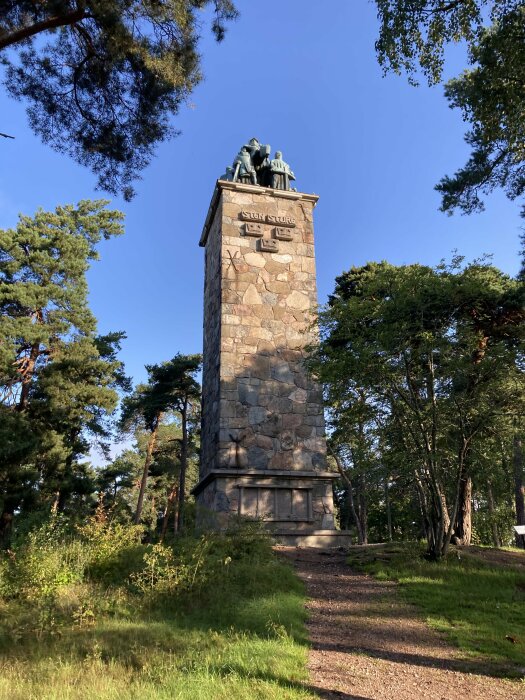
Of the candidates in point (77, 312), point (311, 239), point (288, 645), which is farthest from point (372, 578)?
point (77, 312)

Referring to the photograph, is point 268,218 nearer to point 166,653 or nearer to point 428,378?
point 428,378

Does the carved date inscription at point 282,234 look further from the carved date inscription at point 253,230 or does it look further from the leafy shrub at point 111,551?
the leafy shrub at point 111,551

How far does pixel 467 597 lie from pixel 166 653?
4.20 m

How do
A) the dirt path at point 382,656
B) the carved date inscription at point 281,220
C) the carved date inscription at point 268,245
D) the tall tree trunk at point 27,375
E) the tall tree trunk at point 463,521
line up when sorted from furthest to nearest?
the tall tree trunk at point 27,375
the carved date inscription at point 281,220
the carved date inscription at point 268,245
the tall tree trunk at point 463,521
the dirt path at point 382,656

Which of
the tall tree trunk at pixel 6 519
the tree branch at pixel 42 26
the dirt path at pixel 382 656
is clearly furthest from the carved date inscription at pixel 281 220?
the tall tree trunk at pixel 6 519

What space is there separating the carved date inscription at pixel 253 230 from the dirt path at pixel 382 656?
9.16m

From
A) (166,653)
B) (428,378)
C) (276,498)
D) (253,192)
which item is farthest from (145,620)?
(253,192)

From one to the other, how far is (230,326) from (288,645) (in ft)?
28.8

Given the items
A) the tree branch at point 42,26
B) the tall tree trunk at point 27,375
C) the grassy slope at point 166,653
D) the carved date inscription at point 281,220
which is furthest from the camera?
the tall tree trunk at point 27,375

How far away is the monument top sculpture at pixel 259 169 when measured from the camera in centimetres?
1438

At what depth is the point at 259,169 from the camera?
14844 millimetres

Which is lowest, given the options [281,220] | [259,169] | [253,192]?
[281,220]

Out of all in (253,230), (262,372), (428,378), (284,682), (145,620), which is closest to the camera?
(284,682)

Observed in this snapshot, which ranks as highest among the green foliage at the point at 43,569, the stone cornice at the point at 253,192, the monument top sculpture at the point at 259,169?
the monument top sculpture at the point at 259,169
